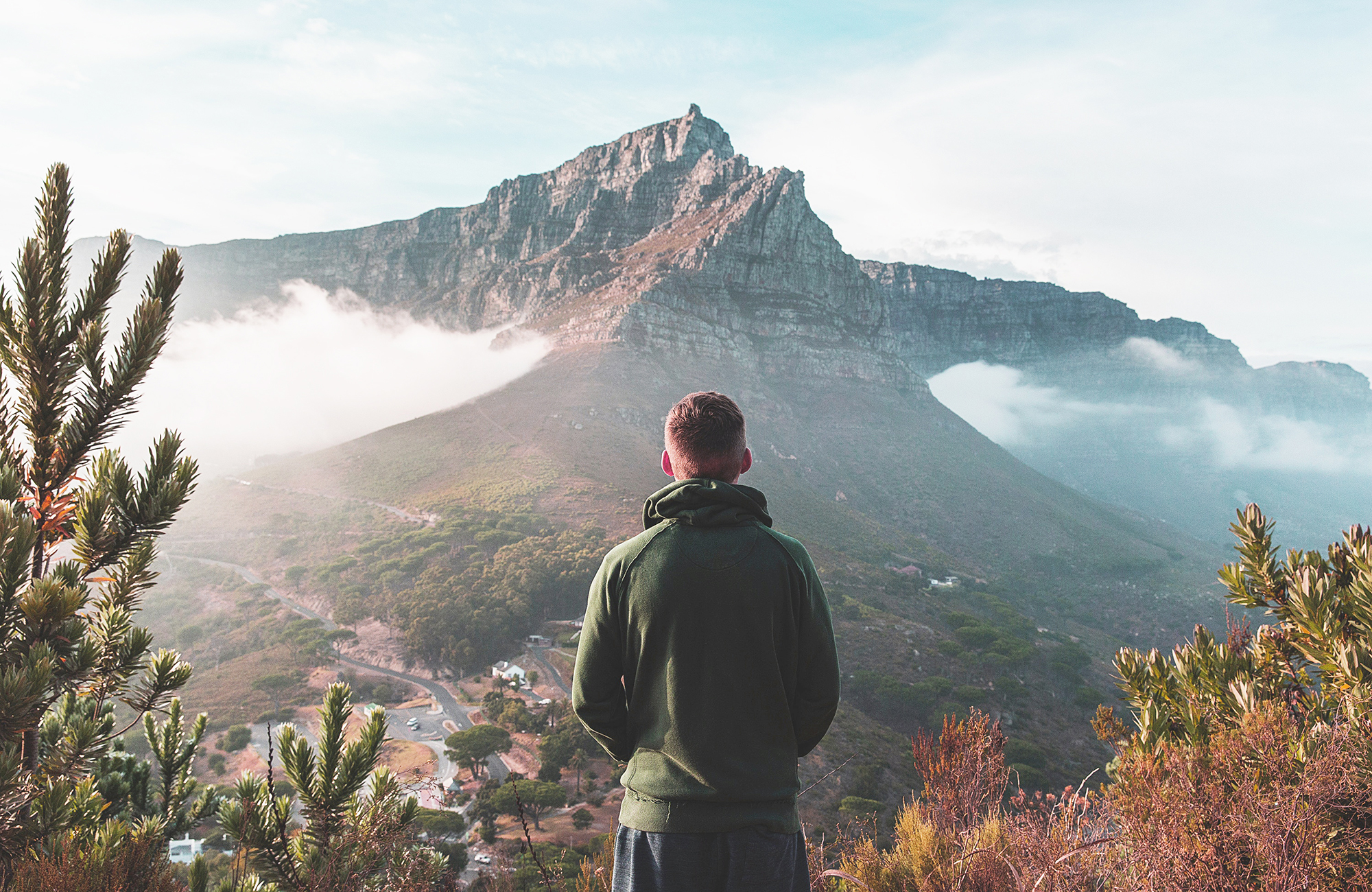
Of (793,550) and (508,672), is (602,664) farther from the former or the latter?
(508,672)

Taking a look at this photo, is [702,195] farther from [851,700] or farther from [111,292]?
[111,292]

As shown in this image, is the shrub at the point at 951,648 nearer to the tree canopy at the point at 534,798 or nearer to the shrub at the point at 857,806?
the shrub at the point at 857,806

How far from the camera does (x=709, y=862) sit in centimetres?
158

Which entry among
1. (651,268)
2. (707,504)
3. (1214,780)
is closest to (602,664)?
(707,504)

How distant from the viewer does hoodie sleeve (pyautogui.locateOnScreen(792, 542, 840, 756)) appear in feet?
5.59

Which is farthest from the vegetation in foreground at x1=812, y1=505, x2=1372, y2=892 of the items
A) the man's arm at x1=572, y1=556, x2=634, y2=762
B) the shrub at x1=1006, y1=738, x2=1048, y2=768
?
the shrub at x1=1006, y1=738, x2=1048, y2=768

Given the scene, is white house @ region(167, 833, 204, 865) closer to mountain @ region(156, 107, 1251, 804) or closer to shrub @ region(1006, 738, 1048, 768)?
mountain @ region(156, 107, 1251, 804)

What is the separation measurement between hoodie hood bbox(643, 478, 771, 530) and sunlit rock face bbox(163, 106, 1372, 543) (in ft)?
228

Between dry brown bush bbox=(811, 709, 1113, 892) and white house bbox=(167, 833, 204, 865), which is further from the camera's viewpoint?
white house bbox=(167, 833, 204, 865)

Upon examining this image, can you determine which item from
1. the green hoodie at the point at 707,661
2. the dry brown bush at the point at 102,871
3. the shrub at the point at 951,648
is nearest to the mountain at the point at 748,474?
the shrub at the point at 951,648

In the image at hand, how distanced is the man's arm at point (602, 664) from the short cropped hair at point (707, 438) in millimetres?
366

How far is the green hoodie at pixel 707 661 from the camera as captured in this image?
5.18 ft

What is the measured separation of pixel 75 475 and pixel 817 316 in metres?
92.9

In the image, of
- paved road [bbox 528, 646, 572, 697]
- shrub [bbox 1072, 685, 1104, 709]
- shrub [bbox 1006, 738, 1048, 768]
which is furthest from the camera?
shrub [bbox 1072, 685, 1104, 709]
